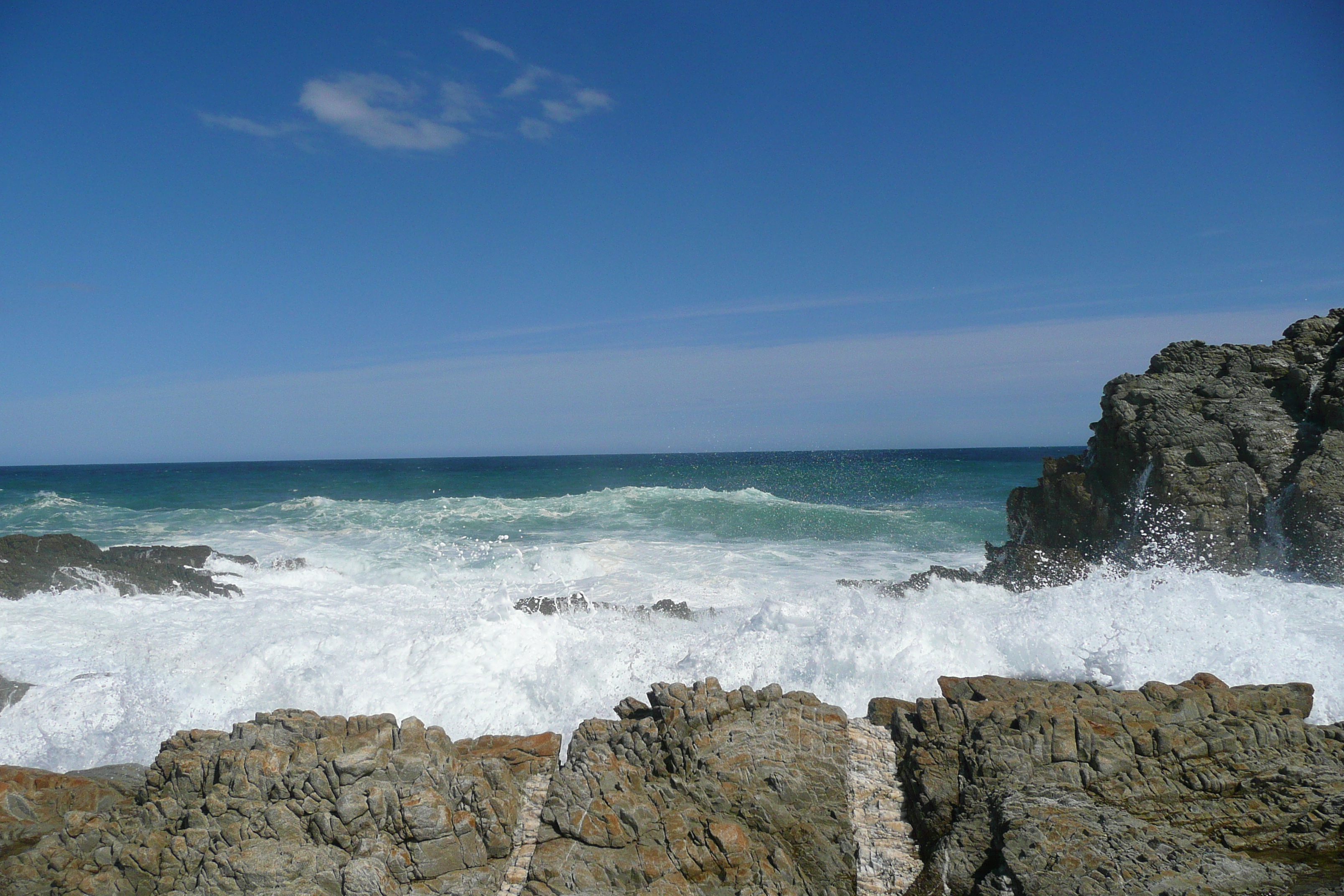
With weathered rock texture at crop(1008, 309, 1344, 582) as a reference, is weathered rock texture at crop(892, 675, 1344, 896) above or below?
below

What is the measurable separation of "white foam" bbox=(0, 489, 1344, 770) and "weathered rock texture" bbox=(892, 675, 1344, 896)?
183 cm

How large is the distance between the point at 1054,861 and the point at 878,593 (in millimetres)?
7743

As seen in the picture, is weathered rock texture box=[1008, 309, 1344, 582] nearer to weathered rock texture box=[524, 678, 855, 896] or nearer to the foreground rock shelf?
the foreground rock shelf

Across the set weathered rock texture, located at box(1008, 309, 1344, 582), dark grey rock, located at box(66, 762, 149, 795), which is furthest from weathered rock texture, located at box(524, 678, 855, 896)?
weathered rock texture, located at box(1008, 309, 1344, 582)

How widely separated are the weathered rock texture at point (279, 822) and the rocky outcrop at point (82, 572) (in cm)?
756

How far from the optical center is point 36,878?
168 inches

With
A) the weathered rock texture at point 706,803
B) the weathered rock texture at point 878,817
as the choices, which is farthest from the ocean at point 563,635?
the weathered rock texture at point 706,803

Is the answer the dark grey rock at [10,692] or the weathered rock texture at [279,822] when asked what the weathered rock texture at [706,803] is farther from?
the dark grey rock at [10,692]

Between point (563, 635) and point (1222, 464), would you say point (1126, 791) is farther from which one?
point (1222, 464)

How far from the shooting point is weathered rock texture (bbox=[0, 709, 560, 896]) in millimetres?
4262

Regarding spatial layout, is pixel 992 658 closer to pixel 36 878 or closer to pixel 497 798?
pixel 497 798

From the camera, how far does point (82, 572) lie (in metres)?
11.7

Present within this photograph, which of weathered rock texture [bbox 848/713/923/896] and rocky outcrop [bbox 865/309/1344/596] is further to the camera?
rocky outcrop [bbox 865/309/1344/596]

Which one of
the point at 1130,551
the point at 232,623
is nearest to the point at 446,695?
the point at 232,623
